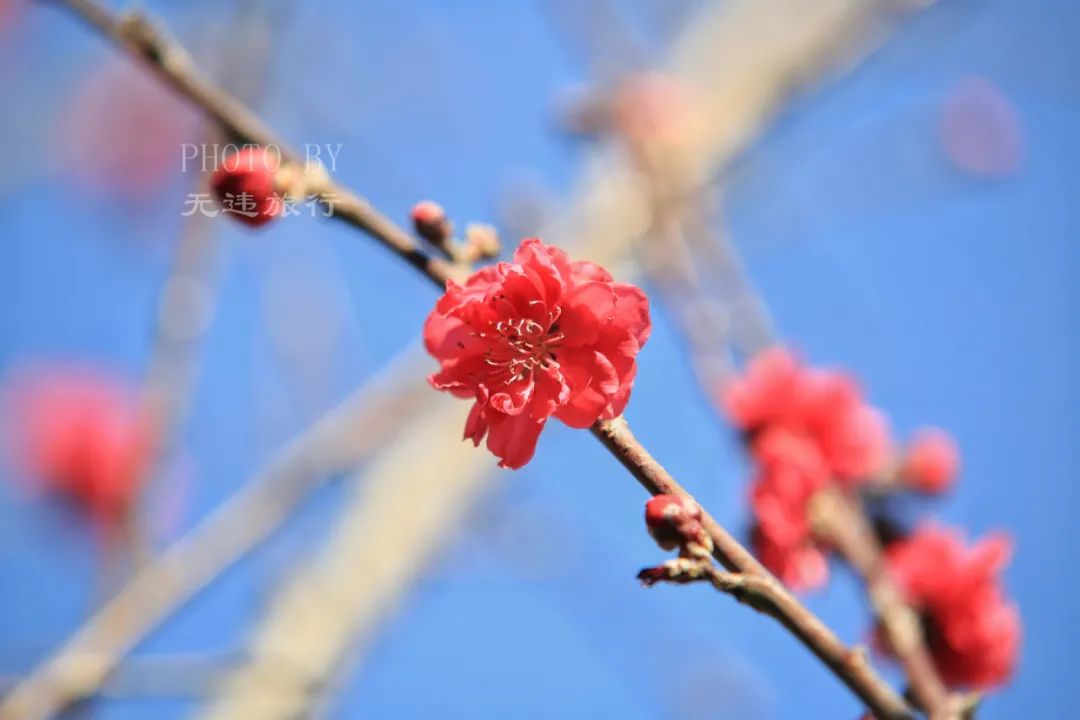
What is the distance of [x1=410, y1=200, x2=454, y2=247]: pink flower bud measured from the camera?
1.07 metres

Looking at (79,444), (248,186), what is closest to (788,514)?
(248,186)

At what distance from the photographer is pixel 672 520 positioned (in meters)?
0.80

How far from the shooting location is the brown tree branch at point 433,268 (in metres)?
0.84

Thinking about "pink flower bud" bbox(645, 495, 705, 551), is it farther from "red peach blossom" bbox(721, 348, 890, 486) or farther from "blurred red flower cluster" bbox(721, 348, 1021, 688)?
"red peach blossom" bbox(721, 348, 890, 486)

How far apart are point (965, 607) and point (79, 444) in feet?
10.3

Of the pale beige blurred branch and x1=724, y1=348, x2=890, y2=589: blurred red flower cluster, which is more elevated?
the pale beige blurred branch

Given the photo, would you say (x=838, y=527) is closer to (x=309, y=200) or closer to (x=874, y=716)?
(x=874, y=716)

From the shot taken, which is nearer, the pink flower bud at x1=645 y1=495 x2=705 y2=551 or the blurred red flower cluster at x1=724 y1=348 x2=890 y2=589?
the pink flower bud at x1=645 y1=495 x2=705 y2=551

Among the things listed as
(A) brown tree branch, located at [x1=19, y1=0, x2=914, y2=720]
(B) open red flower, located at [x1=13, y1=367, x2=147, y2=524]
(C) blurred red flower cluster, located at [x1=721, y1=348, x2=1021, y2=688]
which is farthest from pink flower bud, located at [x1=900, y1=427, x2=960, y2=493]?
(B) open red flower, located at [x1=13, y1=367, x2=147, y2=524]

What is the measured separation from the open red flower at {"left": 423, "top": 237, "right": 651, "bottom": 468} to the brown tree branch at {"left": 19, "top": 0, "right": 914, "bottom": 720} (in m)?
0.07

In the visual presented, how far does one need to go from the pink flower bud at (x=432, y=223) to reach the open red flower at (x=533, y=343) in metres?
0.18

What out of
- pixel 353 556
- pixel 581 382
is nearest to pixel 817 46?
pixel 353 556

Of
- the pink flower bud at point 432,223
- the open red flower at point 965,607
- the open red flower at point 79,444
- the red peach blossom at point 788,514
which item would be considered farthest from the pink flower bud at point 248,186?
the open red flower at point 79,444

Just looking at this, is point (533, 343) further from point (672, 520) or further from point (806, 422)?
point (806, 422)
